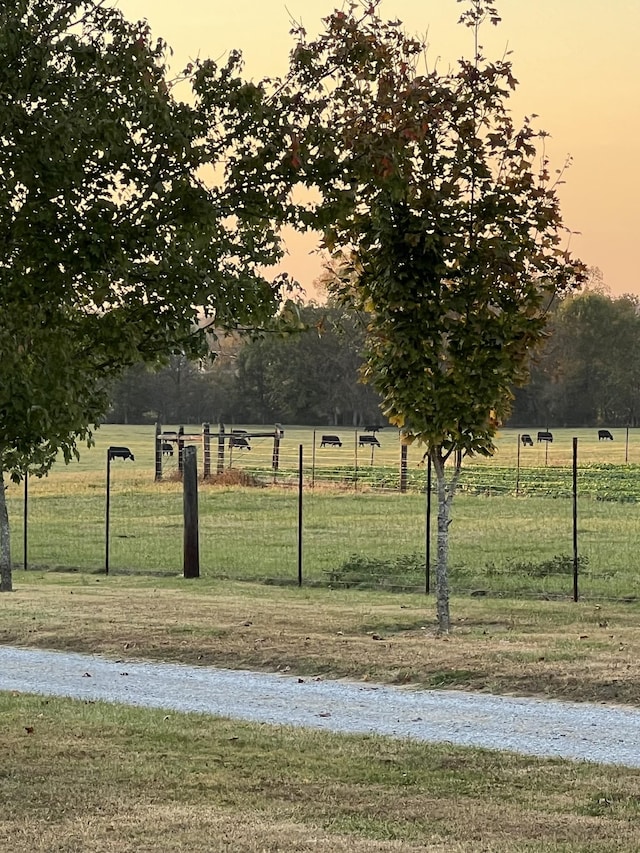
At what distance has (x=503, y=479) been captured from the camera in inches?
1809

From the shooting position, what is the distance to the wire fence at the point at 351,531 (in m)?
21.9

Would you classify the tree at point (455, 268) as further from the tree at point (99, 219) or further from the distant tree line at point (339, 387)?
the distant tree line at point (339, 387)

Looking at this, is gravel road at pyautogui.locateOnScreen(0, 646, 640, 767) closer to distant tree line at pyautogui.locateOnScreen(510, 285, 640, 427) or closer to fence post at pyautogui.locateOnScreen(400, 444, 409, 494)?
fence post at pyautogui.locateOnScreen(400, 444, 409, 494)

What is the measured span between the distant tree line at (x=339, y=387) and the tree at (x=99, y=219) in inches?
4106

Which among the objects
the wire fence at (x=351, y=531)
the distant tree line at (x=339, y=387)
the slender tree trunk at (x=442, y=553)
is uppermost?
the distant tree line at (x=339, y=387)

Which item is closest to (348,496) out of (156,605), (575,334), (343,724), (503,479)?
(503,479)

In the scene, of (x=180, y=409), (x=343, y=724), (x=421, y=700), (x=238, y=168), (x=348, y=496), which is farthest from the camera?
(x=180, y=409)

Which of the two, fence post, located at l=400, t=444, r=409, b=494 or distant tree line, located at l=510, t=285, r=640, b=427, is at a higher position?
distant tree line, located at l=510, t=285, r=640, b=427

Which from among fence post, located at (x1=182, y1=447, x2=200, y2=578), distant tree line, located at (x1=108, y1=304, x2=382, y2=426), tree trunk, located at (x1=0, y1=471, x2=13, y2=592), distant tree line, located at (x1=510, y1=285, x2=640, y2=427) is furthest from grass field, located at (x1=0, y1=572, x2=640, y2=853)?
distant tree line, located at (x1=510, y1=285, x2=640, y2=427)

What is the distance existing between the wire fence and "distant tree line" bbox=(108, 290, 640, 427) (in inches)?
2688

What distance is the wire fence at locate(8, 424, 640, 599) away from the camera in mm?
21922

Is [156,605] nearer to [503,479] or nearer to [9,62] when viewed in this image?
[9,62]

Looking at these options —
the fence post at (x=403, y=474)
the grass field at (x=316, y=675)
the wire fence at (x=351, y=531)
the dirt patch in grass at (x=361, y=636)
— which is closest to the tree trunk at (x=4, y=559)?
the grass field at (x=316, y=675)

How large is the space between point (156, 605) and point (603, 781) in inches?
380
